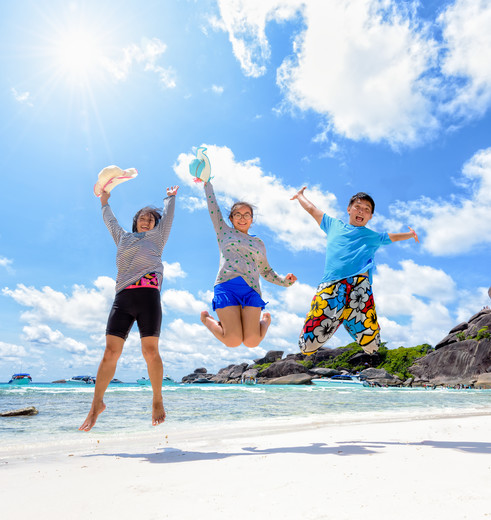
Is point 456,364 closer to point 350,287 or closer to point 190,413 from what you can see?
point 190,413

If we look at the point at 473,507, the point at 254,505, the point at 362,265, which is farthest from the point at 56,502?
the point at 362,265

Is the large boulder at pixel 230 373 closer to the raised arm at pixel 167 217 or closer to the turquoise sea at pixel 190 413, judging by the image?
the turquoise sea at pixel 190 413

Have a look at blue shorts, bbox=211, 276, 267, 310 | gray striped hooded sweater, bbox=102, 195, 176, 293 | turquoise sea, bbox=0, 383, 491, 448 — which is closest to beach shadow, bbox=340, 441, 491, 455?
blue shorts, bbox=211, 276, 267, 310

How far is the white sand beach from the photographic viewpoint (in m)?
2.11

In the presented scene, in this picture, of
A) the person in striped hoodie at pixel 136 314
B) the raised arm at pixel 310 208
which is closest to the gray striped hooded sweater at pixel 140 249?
the person in striped hoodie at pixel 136 314

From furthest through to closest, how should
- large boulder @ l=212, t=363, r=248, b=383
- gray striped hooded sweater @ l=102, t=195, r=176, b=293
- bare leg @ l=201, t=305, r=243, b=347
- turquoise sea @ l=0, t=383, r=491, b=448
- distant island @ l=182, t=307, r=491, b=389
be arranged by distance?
large boulder @ l=212, t=363, r=248, b=383, distant island @ l=182, t=307, r=491, b=389, turquoise sea @ l=0, t=383, r=491, b=448, bare leg @ l=201, t=305, r=243, b=347, gray striped hooded sweater @ l=102, t=195, r=176, b=293

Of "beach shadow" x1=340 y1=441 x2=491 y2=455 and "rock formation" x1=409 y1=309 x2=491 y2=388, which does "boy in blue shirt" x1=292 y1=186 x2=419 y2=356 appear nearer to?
"beach shadow" x1=340 y1=441 x2=491 y2=455

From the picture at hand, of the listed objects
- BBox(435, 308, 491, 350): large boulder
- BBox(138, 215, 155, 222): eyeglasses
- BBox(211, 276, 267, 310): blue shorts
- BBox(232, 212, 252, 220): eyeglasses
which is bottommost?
BBox(211, 276, 267, 310): blue shorts

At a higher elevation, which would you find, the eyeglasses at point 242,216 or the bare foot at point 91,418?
the eyeglasses at point 242,216

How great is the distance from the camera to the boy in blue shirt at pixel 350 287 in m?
5.71

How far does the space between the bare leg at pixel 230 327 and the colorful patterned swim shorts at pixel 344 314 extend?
1017mm

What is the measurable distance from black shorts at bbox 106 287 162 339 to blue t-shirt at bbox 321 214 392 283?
261cm

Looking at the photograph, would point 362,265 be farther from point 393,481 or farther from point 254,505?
point 254,505

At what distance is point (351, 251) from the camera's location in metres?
5.97
